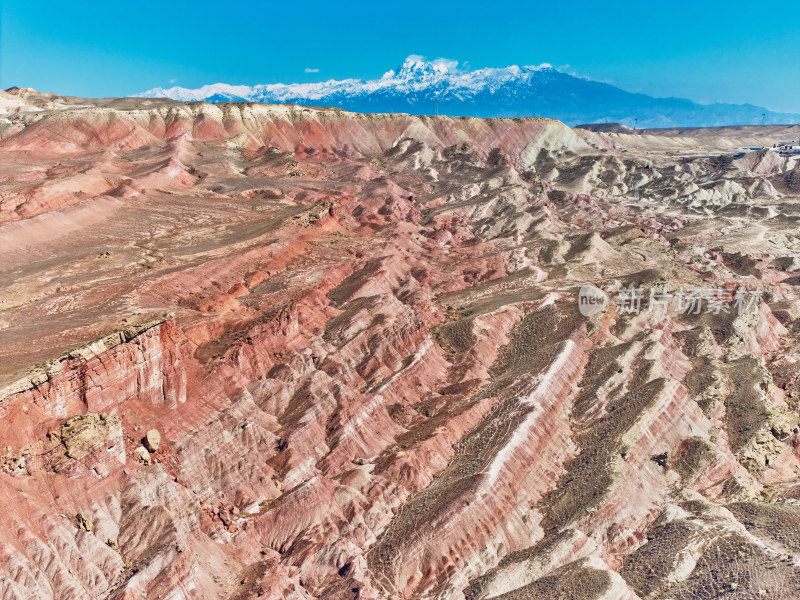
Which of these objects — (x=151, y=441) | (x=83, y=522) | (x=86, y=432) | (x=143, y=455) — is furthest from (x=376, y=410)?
(x=83, y=522)

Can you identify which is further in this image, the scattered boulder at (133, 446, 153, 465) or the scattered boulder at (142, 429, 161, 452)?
the scattered boulder at (142, 429, 161, 452)

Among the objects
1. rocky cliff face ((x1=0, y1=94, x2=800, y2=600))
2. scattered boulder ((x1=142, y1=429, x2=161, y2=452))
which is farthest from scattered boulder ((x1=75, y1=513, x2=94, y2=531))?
scattered boulder ((x1=142, y1=429, x2=161, y2=452))

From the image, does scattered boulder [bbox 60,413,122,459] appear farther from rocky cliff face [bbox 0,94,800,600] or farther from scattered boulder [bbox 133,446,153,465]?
scattered boulder [bbox 133,446,153,465]

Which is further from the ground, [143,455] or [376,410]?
[143,455]

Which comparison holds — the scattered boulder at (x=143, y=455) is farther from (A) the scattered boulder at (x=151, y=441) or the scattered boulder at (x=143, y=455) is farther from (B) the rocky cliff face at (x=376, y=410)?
(A) the scattered boulder at (x=151, y=441)

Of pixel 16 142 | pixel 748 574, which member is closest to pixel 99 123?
pixel 16 142

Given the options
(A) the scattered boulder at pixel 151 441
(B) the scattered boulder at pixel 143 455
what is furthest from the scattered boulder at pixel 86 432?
(A) the scattered boulder at pixel 151 441

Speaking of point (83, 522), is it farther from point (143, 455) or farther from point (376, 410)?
point (376, 410)

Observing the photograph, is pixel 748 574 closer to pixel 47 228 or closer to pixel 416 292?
pixel 416 292
